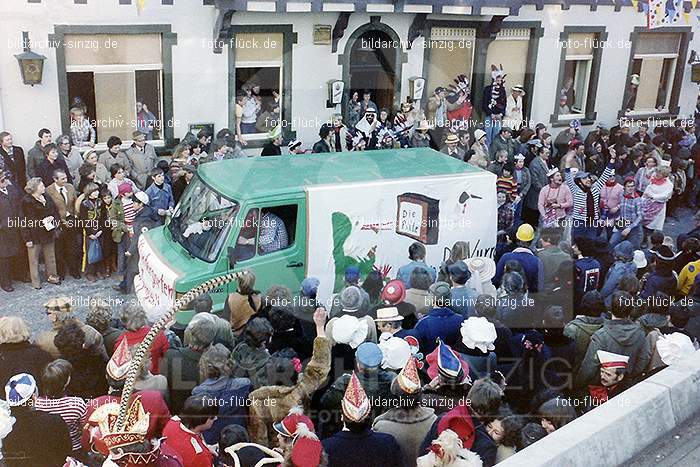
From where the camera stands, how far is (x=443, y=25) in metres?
13.9

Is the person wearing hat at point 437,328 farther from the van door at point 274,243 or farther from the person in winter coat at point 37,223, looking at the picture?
the person in winter coat at point 37,223

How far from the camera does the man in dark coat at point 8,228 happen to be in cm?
896

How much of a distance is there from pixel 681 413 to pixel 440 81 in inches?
438

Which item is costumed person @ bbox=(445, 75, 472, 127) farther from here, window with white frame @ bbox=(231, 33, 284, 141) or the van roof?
the van roof

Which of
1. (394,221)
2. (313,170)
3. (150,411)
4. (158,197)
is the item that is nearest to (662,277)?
(394,221)

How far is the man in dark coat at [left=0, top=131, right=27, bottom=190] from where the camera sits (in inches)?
380

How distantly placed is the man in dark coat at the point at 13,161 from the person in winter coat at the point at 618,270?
691cm

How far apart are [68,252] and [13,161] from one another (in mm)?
1378

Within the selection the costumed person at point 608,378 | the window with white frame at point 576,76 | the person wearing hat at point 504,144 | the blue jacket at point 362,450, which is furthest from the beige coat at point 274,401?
the window with white frame at point 576,76

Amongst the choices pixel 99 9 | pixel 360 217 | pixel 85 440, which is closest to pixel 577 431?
pixel 85 440

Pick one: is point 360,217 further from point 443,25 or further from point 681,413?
point 443,25

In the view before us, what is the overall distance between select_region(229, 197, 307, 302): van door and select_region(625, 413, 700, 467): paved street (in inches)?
181

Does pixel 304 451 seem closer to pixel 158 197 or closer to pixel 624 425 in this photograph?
pixel 624 425

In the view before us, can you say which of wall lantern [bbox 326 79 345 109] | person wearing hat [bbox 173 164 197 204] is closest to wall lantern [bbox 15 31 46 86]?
person wearing hat [bbox 173 164 197 204]
